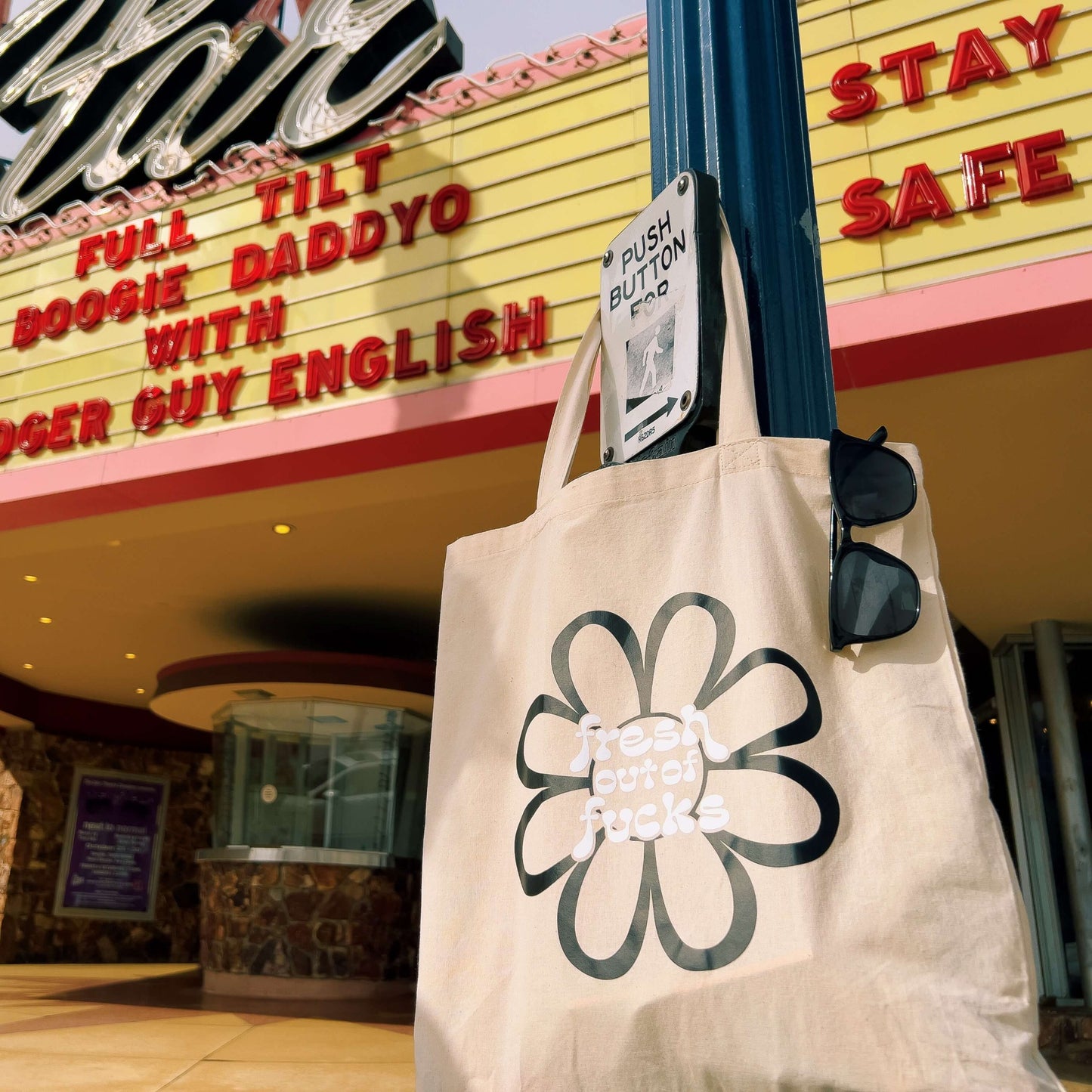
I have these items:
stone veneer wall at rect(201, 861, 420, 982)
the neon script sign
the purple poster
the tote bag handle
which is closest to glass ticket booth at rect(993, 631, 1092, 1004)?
stone veneer wall at rect(201, 861, 420, 982)

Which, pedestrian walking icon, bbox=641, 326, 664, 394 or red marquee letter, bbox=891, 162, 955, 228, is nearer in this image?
pedestrian walking icon, bbox=641, 326, 664, 394

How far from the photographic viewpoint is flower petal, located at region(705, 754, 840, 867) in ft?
2.44

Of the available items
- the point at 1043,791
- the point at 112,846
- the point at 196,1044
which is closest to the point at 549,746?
the point at 196,1044

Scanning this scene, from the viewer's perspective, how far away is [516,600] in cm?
102

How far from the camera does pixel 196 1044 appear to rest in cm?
463

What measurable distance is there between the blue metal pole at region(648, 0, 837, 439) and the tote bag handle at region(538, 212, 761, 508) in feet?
0.25

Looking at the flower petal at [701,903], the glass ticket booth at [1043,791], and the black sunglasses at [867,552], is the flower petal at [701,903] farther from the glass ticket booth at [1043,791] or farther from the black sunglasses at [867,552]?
the glass ticket booth at [1043,791]

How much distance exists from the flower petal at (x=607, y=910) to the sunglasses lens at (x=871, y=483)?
317 millimetres

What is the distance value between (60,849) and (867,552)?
11.5 m

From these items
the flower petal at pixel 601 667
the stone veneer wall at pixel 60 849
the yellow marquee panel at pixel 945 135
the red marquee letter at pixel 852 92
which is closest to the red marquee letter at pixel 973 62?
the yellow marquee panel at pixel 945 135

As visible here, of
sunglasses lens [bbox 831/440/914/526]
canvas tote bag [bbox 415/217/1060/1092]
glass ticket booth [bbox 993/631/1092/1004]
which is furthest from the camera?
glass ticket booth [bbox 993/631/1092/1004]

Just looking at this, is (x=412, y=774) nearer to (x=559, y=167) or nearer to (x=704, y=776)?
(x=559, y=167)

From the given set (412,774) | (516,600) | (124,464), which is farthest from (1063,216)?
(412,774)

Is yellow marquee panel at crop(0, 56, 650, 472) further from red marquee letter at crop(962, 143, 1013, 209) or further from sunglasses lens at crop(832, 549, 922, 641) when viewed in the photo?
sunglasses lens at crop(832, 549, 922, 641)
